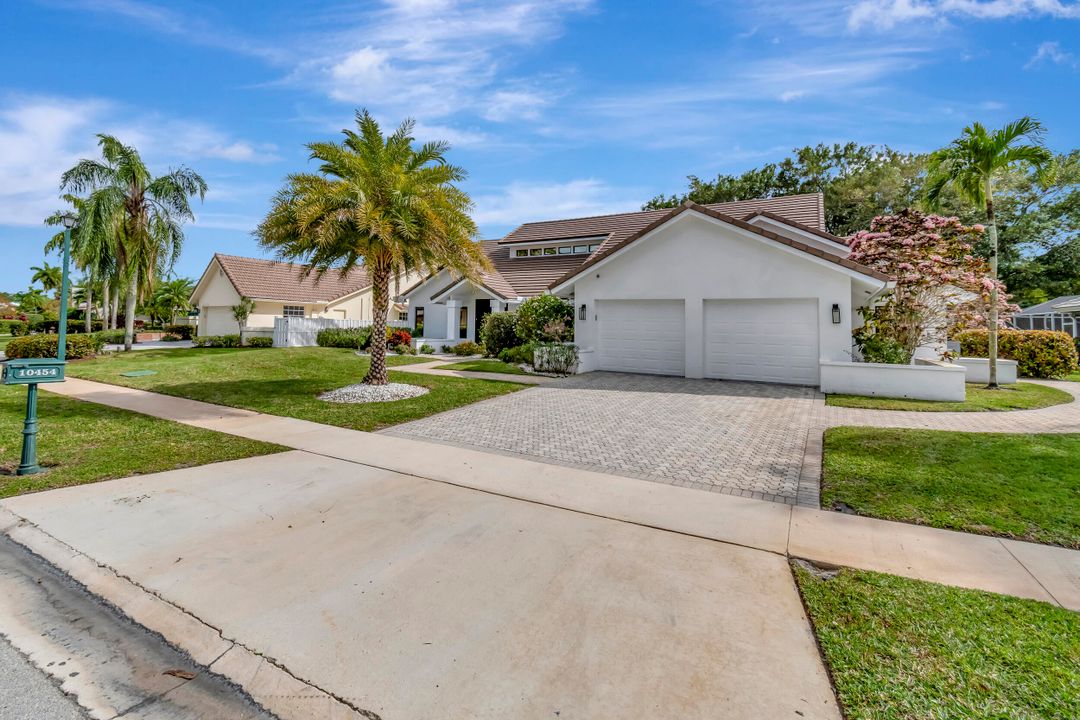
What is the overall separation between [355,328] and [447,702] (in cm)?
2664

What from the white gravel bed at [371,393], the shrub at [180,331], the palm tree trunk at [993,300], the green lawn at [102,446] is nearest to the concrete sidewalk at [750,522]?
the green lawn at [102,446]

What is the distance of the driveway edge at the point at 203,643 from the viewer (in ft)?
7.72

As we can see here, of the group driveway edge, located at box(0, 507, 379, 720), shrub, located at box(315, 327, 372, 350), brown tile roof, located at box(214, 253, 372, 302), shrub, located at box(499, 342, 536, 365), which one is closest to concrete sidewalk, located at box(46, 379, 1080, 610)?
driveway edge, located at box(0, 507, 379, 720)

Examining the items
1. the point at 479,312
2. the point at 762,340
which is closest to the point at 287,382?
the point at 479,312

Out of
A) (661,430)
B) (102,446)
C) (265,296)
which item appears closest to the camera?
(102,446)

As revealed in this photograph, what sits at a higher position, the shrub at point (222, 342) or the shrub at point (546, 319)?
the shrub at point (546, 319)

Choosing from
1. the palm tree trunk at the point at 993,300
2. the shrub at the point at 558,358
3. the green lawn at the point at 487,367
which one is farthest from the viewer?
the green lawn at the point at 487,367

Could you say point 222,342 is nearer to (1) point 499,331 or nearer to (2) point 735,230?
(1) point 499,331

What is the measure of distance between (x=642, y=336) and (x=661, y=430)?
772cm

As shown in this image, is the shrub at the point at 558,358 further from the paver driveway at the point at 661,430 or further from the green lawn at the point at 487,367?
the paver driveway at the point at 661,430

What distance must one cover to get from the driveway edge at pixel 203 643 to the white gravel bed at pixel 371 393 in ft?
23.4

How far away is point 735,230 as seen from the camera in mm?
13727

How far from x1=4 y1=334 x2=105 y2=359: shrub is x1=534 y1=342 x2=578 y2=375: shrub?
2033cm

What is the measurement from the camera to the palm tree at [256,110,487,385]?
10617 mm
